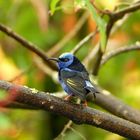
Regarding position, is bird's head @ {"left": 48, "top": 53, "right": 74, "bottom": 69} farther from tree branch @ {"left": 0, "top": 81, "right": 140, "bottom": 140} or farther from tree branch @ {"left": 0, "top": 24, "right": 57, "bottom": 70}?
tree branch @ {"left": 0, "top": 81, "right": 140, "bottom": 140}

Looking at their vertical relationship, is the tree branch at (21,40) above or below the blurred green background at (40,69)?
above

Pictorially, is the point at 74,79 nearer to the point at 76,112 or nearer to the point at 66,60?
the point at 66,60

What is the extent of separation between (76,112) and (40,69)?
1533 mm

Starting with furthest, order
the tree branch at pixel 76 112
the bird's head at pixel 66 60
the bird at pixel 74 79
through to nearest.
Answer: the bird's head at pixel 66 60
the bird at pixel 74 79
the tree branch at pixel 76 112

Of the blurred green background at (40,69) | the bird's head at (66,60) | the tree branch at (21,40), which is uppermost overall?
the tree branch at (21,40)

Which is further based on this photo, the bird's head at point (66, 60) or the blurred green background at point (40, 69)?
the blurred green background at point (40, 69)

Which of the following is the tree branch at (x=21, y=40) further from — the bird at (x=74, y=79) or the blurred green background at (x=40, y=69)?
the blurred green background at (x=40, y=69)

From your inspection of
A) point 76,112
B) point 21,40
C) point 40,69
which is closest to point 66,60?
point 21,40

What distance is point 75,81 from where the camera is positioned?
238 cm

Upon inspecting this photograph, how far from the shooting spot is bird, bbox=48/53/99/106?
2.25 metres

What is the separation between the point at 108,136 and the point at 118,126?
1830 mm

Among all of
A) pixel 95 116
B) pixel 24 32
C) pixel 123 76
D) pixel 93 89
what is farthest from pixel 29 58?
pixel 95 116

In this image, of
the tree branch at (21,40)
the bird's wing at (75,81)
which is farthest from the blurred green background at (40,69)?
the bird's wing at (75,81)

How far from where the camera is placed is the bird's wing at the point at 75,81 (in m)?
2.25
